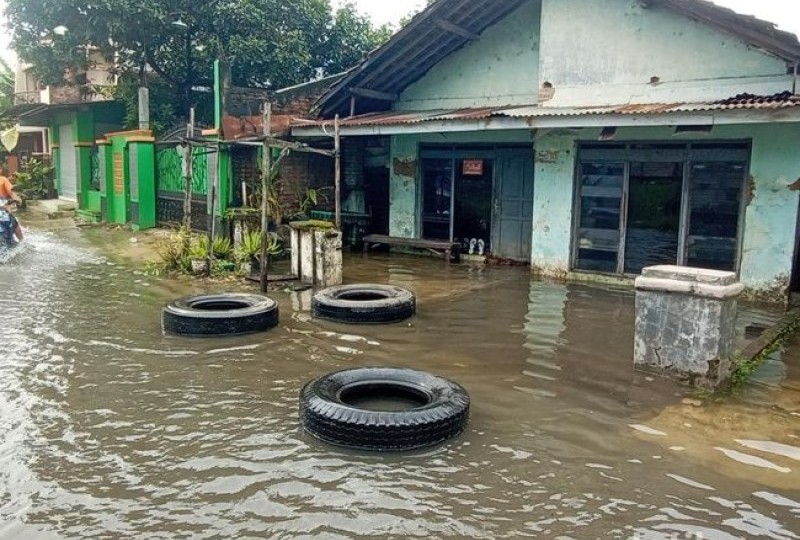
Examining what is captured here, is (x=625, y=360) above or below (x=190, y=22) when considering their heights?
below

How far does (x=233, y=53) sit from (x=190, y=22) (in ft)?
5.27

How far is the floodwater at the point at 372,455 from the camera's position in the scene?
373 cm

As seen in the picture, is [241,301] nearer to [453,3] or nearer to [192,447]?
[192,447]

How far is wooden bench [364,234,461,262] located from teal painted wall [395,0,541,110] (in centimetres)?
289

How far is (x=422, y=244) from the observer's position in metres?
13.5

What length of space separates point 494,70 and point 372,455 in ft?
33.2

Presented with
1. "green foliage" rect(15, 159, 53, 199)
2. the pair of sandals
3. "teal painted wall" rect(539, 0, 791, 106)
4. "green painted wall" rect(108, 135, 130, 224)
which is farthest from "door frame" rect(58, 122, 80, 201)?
"teal painted wall" rect(539, 0, 791, 106)

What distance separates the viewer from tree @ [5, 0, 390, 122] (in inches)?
697

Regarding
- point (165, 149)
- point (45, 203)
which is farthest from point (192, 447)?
point (45, 203)

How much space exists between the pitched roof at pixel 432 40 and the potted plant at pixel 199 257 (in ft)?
14.7

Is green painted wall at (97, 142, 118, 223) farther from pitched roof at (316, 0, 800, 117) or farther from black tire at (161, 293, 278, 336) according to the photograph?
black tire at (161, 293, 278, 336)

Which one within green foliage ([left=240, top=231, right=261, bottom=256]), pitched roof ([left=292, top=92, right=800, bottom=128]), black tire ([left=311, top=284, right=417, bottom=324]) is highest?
pitched roof ([left=292, top=92, right=800, bottom=128])

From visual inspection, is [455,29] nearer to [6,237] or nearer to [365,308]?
[365,308]

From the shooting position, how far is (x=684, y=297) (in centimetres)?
599
